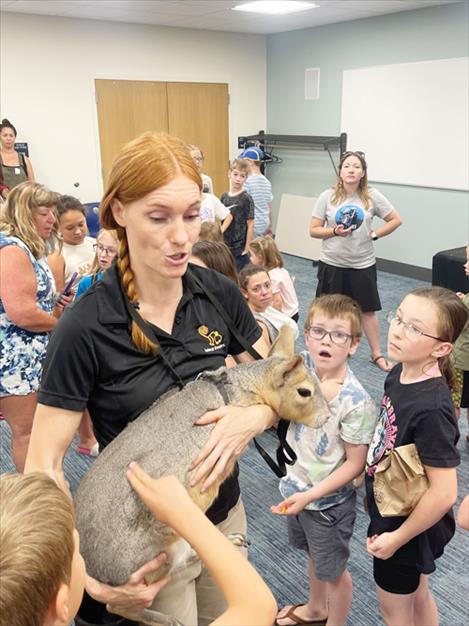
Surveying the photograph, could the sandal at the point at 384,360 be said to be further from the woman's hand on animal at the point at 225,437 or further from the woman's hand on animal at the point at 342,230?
the woman's hand on animal at the point at 225,437

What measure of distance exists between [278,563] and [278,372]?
166 cm

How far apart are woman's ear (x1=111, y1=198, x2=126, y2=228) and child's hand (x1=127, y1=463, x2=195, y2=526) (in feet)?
1.83

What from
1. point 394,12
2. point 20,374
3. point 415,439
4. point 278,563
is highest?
point 394,12

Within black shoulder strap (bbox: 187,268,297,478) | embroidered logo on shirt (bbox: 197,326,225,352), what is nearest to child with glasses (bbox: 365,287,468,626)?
black shoulder strap (bbox: 187,268,297,478)

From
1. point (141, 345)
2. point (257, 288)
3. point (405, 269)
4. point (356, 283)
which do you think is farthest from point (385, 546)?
point (405, 269)

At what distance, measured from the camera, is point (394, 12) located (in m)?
6.90

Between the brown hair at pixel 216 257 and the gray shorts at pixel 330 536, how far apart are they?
1.23 m

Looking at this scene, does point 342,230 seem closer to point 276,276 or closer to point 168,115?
point 276,276

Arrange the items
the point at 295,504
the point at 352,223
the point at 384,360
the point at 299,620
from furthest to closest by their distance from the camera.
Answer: the point at 384,360
the point at 352,223
the point at 299,620
the point at 295,504

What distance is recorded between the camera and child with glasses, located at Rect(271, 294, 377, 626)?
1866 millimetres

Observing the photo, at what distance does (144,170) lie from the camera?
45.2 inches

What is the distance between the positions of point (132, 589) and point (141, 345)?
53 centimetres

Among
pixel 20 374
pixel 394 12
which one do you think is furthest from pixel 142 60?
pixel 20 374

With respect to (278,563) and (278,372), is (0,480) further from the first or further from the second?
(278,563)
